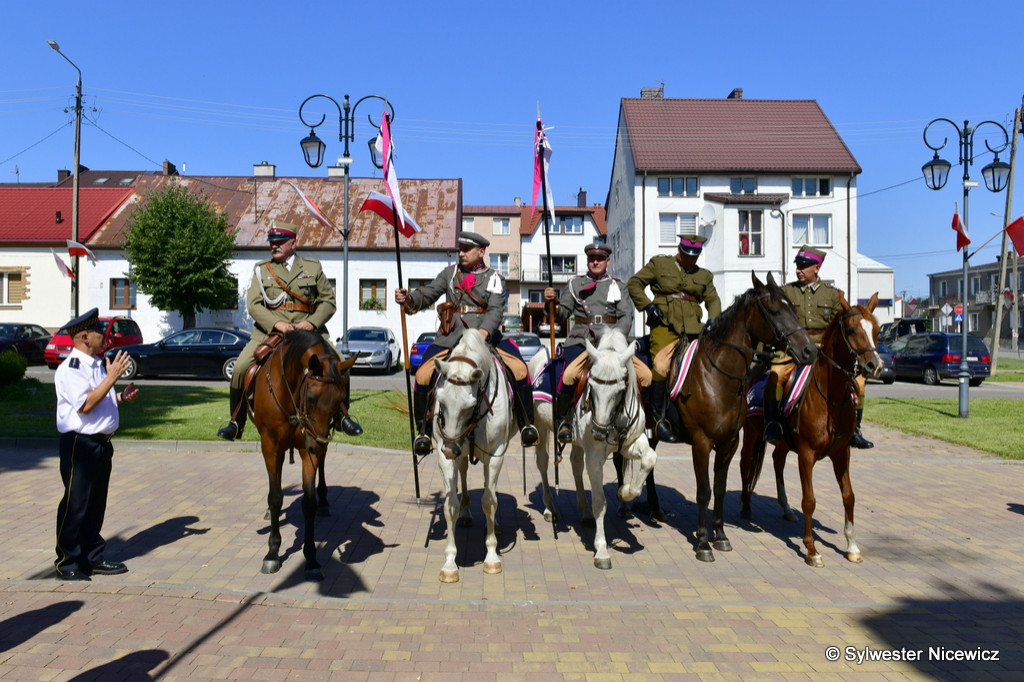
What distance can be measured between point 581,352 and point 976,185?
14.2m

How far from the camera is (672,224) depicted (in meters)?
44.9

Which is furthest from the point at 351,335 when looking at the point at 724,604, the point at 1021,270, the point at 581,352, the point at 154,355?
the point at 1021,270

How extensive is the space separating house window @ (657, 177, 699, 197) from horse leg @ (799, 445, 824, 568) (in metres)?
39.0

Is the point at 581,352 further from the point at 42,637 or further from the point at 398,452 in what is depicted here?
the point at 398,452

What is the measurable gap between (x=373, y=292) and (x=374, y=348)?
11137 millimetres

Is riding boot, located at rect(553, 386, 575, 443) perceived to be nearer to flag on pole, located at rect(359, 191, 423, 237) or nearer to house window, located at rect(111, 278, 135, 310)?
flag on pole, located at rect(359, 191, 423, 237)

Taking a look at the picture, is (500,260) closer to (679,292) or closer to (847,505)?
(679,292)

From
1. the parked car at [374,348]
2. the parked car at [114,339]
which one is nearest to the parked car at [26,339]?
the parked car at [114,339]

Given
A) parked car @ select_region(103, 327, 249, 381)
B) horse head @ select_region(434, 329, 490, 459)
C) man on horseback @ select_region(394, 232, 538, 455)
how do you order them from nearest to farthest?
1. horse head @ select_region(434, 329, 490, 459)
2. man on horseback @ select_region(394, 232, 538, 455)
3. parked car @ select_region(103, 327, 249, 381)

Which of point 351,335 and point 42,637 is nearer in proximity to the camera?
point 42,637

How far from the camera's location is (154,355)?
24453 millimetres

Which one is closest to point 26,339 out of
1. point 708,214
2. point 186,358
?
point 186,358

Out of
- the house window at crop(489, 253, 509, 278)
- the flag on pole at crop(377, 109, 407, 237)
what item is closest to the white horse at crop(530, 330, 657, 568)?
the flag on pole at crop(377, 109, 407, 237)

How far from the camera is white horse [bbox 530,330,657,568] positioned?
6285mm
